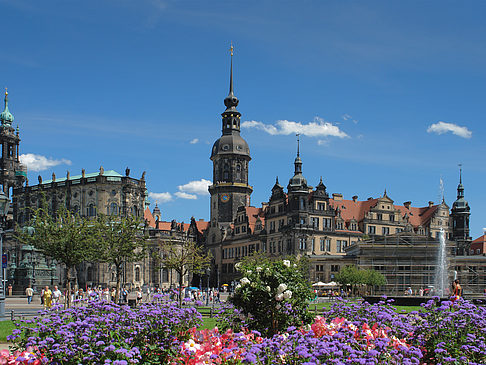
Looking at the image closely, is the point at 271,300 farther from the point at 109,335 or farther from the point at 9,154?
the point at 9,154

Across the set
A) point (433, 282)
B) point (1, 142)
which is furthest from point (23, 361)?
point (1, 142)

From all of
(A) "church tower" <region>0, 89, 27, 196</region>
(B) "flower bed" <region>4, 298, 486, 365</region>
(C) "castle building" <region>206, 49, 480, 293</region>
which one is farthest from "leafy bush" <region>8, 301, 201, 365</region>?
(A) "church tower" <region>0, 89, 27, 196</region>

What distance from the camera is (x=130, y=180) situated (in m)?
92.6

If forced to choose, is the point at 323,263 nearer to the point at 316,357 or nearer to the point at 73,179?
→ the point at 73,179

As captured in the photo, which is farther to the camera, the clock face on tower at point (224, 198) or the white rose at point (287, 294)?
the clock face on tower at point (224, 198)

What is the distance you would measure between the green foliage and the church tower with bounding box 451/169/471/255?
86.5 m

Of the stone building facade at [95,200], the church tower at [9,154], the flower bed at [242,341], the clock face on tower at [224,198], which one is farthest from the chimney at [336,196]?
the flower bed at [242,341]

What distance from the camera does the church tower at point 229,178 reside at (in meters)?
104

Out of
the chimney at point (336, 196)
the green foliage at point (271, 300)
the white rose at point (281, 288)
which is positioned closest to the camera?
the white rose at point (281, 288)

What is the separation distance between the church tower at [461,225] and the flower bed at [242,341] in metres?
88.3

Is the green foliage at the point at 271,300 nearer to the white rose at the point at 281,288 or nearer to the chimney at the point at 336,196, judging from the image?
the white rose at the point at 281,288

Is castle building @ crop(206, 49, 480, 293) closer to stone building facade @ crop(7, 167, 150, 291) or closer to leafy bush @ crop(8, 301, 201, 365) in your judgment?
stone building facade @ crop(7, 167, 150, 291)

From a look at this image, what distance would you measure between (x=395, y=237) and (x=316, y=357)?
6951 centimetres

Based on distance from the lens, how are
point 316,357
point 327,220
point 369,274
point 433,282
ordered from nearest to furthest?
1. point 316,357
2. point 369,274
3. point 433,282
4. point 327,220
